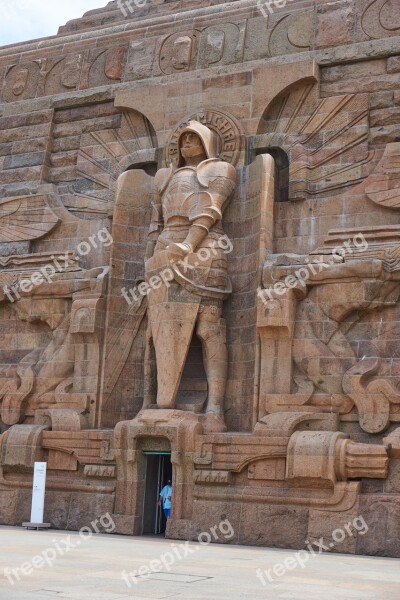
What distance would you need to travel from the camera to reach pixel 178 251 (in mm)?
16234

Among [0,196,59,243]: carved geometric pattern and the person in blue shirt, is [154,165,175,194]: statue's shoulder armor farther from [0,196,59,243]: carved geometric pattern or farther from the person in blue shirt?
the person in blue shirt

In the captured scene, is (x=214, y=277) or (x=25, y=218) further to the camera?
(x=25, y=218)

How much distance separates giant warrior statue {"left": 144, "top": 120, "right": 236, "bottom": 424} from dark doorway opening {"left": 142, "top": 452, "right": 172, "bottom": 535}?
1.04 meters

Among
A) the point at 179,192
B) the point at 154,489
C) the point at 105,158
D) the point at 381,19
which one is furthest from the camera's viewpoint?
the point at 105,158

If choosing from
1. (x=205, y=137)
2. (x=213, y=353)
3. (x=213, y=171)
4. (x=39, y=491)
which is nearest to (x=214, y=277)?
(x=213, y=353)

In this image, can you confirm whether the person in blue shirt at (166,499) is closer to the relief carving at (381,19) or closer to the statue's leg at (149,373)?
the statue's leg at (149,373)

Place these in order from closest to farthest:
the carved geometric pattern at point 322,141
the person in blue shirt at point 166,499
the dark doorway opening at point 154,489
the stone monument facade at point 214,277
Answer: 1. the stone monument facade at point 214,277
2. the person in blue shirt at point 166,499
3. the dark doorway opening at point 154,489
4. the carved geometric pattern at point 322,141

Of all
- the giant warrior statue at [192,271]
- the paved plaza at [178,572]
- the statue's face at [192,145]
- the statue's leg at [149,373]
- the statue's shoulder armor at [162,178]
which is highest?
the statue's face at [192,145]

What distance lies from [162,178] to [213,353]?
11.5 feet

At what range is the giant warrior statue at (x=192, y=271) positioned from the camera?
1614 cm

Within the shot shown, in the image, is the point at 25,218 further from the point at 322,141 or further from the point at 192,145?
the point at 322,141

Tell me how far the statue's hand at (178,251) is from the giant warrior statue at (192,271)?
14 mm

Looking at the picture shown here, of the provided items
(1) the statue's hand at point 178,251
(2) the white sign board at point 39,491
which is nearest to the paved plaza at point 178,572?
(2) the white sign board at point 39,491

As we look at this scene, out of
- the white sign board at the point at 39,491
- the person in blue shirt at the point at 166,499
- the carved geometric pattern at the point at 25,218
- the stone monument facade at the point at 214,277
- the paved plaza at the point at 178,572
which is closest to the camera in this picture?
the paved plaza at the point at 178,572
